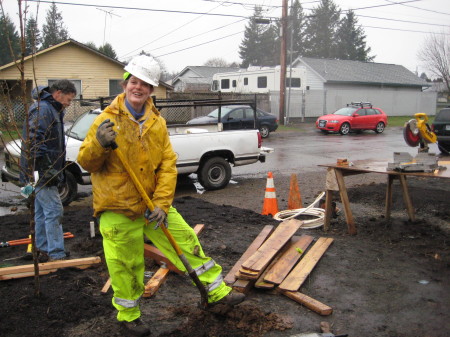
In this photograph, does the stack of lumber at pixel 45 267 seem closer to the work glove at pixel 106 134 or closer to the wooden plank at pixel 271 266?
the wooden plank at pixel 271 266

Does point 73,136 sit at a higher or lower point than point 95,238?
higher

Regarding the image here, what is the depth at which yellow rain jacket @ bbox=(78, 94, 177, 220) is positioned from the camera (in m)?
3.35

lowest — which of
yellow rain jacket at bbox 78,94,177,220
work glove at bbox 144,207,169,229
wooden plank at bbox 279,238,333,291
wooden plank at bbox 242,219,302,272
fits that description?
wooden plank at bbox 279,238,333,291

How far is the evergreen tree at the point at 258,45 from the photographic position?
78312 millimetres

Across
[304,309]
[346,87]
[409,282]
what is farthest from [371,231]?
[346,87]

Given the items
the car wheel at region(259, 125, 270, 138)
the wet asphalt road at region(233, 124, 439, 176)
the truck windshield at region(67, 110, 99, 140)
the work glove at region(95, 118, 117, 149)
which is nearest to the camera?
the work glove at region(95, 118, 117, 149)

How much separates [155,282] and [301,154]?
1206cm

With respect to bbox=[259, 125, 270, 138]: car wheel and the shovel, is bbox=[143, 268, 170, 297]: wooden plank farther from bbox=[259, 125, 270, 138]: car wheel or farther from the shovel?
bbox=[259, 125, 270, 138]: car wheel

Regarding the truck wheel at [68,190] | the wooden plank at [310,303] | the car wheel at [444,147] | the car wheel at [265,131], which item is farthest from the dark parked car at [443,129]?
the wooden plank at [310,303]

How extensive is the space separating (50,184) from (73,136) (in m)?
4.09

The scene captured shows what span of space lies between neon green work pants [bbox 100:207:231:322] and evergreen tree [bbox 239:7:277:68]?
7678cm

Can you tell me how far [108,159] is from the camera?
11.1ft

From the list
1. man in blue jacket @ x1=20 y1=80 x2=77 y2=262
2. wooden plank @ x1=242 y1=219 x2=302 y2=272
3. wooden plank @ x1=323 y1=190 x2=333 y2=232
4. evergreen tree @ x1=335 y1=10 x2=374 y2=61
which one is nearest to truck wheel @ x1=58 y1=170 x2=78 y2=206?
man in blue jacket @ x1=20 y1=80 x2=77 y2=262

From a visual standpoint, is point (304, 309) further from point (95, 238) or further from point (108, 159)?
point (95, 238)
